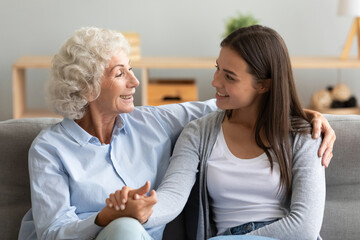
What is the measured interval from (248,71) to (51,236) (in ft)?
2.54

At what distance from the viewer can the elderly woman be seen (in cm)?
171

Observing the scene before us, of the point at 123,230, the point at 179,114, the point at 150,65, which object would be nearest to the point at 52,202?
the point at 123,230

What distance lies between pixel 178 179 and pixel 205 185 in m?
0.11

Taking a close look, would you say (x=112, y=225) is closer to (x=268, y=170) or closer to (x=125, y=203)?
(x=125, y=203)

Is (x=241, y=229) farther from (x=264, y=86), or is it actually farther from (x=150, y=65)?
(x=150, y=65)

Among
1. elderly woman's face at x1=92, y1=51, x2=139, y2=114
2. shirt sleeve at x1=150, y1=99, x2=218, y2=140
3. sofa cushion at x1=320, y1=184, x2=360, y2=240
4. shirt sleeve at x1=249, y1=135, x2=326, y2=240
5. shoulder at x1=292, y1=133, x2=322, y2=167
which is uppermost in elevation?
elderly woman's face at x1=92, y1=51, x2=139, y2=114

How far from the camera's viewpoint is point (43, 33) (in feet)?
14.6

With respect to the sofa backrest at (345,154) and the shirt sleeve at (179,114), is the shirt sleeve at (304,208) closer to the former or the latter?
the sofa backrest at (345,154)

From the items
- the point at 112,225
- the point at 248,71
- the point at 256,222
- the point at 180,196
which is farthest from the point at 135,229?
the point at 248,71

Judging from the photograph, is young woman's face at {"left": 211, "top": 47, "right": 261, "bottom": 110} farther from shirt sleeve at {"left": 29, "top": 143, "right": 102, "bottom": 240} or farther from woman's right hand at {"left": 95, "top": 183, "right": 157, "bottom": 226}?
shirt sleeve at {"left": 29, "top": 143, "right": 102, "bottom": 240}

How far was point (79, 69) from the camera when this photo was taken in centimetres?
185

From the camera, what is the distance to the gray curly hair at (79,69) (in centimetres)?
186

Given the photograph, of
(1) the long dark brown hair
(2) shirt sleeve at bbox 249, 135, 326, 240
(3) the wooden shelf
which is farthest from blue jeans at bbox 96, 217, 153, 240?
(3) the wooden shelf

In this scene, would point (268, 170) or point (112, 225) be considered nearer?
point (112, 225)
